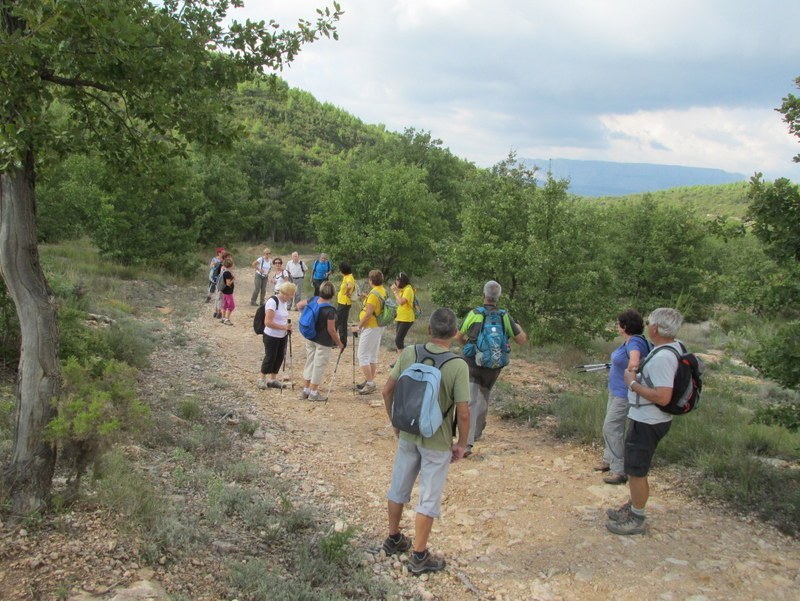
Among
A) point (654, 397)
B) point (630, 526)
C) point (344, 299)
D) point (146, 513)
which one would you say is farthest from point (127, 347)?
point (654, 397)

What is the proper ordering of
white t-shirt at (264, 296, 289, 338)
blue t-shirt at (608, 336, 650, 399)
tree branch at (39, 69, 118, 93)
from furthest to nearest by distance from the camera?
white t-shirt at (264, 296, 289, 338), blue t-shirt at (608, 336, 650, 399), tree branch at (39, 69, 118, 93)

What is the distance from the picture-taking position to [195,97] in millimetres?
3633

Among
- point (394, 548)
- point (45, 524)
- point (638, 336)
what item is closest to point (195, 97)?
point (45, 524)

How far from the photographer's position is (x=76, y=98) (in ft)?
11.3

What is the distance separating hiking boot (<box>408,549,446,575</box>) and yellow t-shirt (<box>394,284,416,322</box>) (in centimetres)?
563

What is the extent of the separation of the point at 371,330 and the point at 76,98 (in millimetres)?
5753

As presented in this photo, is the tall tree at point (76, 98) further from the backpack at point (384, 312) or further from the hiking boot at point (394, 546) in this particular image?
the backpack at point (384, 312)

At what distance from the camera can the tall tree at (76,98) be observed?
285cm

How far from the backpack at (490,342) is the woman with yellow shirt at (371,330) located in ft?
8.94

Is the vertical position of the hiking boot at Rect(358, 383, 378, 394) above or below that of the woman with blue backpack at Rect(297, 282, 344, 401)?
below

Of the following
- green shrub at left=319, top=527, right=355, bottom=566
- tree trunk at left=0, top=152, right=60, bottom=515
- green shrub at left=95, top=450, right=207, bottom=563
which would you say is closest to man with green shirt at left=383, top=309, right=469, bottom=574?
Answer: green shrub at left=319, top=527, right=355, bottom=566

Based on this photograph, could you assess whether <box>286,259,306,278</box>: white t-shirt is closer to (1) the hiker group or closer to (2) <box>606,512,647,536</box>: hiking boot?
(1) the hiker group

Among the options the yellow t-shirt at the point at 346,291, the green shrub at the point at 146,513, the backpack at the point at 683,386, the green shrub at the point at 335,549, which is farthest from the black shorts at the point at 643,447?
the yellow t-shirt at the point at 346,291

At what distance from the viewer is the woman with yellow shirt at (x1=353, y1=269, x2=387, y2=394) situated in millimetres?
8461
